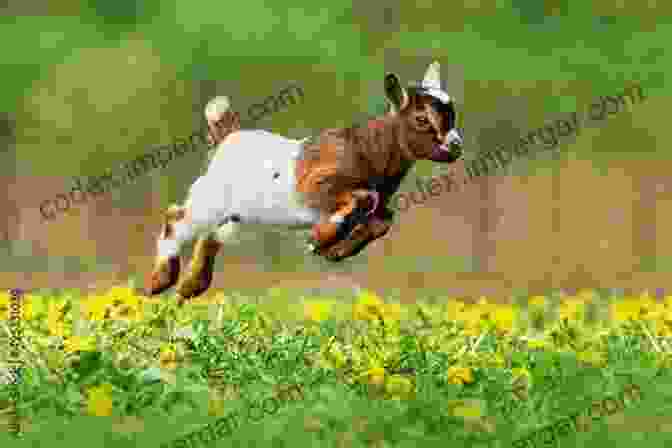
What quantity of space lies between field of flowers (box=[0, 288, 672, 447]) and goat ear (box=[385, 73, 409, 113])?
960mm

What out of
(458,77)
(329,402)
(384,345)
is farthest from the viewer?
(458,77)

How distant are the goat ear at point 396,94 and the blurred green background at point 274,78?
351cm

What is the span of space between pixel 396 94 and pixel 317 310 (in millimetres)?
1688

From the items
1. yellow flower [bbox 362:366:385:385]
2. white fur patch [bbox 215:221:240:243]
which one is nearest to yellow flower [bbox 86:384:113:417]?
yellow flower [bbox 362:366:385:385]

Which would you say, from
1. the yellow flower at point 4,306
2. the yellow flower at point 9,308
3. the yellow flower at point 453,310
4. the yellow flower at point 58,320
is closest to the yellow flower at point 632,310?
the yellow flower at point 453,310

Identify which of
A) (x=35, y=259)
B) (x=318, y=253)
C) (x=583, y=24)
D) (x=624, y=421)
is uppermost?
(x=583, y=24)

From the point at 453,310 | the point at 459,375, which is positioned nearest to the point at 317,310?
the point at 453,310

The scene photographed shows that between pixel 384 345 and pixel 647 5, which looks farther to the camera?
pixel 647 5

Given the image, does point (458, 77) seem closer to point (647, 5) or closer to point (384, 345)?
point (647, 5)

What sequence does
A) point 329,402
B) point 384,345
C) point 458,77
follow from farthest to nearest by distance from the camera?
point 458,77
point 384,345
point 329,402

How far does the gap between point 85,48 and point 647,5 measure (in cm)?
407

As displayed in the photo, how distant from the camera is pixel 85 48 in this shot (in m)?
10.2

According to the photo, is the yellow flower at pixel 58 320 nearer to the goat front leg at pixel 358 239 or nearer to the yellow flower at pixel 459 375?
the goat front leg at pixel 358 239

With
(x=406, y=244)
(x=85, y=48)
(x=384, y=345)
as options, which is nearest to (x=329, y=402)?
(x=384, y=345)
